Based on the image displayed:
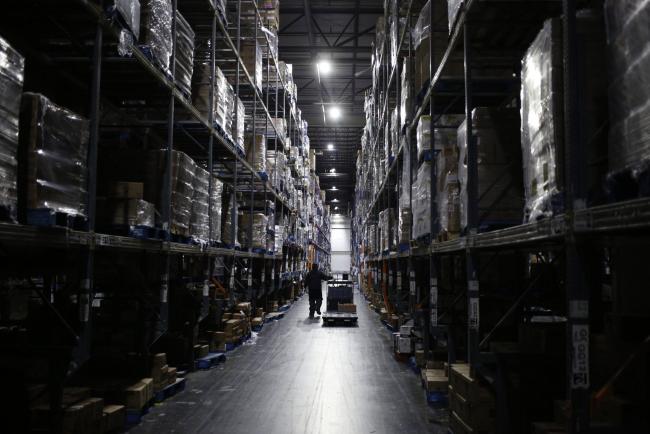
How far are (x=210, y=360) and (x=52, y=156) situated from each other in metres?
4.48

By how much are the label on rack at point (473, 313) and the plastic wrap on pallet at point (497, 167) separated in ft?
2.09

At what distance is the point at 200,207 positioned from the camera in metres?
6.79

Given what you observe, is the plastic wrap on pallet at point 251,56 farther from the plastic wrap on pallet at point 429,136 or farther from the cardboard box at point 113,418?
the cardboard box at point 113,418

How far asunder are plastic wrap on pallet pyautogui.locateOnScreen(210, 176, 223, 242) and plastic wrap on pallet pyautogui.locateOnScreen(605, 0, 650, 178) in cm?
591

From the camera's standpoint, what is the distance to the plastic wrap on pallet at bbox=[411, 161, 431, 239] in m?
6.11

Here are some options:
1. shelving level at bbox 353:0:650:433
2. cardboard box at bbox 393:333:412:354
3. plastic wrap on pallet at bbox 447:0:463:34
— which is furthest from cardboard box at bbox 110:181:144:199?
cardboard box at bbox 393:333:412:354

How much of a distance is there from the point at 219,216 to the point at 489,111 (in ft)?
15.5

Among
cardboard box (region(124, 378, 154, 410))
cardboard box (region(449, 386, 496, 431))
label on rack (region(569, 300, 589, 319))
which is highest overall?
label on rack (region(569, 300, 589, 319))

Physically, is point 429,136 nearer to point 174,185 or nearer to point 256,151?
point 174,185

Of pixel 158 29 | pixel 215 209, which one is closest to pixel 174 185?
pixel 158 29

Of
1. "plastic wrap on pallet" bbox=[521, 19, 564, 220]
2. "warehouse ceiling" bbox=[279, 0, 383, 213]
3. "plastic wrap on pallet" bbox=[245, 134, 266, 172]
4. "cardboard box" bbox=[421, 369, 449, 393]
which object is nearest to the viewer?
"plastic wrap on pallet" bbox=[521, 19, 564, 220]

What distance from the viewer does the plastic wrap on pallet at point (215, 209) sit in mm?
7543

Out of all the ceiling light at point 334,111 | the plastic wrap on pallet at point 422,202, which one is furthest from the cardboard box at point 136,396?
the ceiling light at point 334,111

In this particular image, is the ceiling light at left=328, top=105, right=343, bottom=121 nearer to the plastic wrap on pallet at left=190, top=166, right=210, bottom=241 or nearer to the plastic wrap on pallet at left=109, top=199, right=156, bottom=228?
the plastic wrap on pallet at left=190, top=166, right=210, bottom=241
